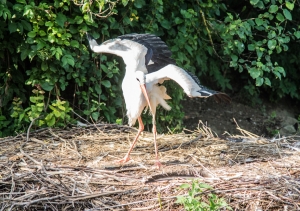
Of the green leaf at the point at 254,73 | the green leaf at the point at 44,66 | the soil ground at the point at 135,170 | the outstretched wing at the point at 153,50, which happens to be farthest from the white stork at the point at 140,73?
the green leaf at the point at 254,73

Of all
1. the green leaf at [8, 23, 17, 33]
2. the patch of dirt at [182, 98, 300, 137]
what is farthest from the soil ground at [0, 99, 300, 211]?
the patch of dirt at [182, 98, 300, 137]

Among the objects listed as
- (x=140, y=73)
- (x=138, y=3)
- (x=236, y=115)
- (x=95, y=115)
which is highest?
(x=138, y=3)

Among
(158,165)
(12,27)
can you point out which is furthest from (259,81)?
(12,27)

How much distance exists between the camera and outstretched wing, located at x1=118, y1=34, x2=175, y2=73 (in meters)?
5.66

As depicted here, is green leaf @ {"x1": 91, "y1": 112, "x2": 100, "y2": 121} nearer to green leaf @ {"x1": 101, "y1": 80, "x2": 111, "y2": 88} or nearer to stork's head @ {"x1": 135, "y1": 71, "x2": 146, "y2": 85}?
green leaf @ {"x1": 101, "y1": 80, "x2": 111, "y2": 88}

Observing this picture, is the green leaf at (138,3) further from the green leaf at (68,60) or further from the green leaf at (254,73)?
the green leaf at (254,73)

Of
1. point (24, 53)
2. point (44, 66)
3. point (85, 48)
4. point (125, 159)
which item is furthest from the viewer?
point (85, 48)

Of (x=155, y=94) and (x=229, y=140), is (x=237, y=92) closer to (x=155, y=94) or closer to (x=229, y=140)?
(x=229, y=140)

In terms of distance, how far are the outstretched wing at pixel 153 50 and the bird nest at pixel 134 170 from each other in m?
0.83

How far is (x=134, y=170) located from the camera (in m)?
4.97

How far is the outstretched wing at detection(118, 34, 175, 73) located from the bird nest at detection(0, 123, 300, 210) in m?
0.83

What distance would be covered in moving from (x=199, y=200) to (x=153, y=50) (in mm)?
2065

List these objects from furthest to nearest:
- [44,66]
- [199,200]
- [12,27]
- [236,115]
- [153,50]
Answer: [236,115]
[44,66]
[12,27]
[153,50]
[199,200]

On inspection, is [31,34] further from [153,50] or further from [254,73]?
[254,73]
